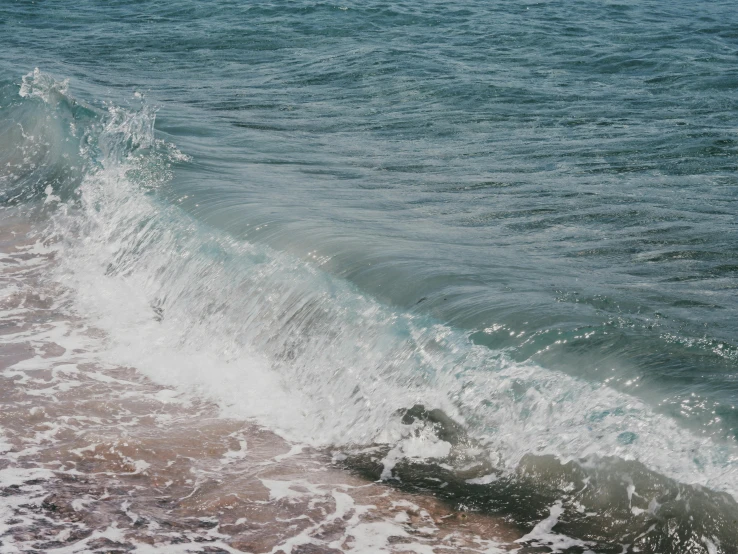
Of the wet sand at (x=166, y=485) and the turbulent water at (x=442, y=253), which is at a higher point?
the turbulent water at (x=442, y=253)

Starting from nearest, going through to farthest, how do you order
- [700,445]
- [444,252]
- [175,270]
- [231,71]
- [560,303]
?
[700,445], [560,303], [444,252], [175,270], [231,71]

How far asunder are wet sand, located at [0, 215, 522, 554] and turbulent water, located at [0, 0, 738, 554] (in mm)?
229

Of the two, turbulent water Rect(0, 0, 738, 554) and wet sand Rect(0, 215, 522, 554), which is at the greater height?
turbulent water Rect(0, 0, 738, 554)

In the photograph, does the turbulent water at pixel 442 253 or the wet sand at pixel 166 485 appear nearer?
the wet sand at pixel 166 485

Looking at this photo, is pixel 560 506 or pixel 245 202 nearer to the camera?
pixel 560 506

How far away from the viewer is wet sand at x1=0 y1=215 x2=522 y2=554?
14.1ft

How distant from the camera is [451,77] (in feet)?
45.4

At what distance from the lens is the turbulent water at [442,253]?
4.82 m

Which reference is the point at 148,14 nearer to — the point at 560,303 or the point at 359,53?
the point at 359,53

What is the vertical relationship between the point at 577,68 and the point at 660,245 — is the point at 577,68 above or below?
above

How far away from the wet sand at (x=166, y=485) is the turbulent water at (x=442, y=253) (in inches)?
9.0

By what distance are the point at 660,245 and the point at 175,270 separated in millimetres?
4123

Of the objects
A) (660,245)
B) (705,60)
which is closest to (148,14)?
(705,60)

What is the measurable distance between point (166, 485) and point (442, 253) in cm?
320
